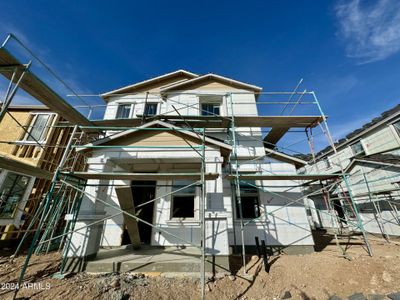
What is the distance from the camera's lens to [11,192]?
29.4ft

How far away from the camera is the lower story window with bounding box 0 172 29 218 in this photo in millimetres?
8539

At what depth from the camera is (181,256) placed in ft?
18.1

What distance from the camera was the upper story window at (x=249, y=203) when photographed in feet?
26.2

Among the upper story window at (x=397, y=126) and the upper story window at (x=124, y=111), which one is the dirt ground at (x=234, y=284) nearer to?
the upper story window at (x=124, y=111)

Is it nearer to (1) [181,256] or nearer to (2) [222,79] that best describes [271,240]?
(1) [181,256]

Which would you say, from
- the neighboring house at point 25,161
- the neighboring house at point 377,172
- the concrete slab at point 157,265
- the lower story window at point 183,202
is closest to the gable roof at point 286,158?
the neighboring house at point 377,172

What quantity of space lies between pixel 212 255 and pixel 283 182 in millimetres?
4994

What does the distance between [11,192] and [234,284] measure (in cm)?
1139

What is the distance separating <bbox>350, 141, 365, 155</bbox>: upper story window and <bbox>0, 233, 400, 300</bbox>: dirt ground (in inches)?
541

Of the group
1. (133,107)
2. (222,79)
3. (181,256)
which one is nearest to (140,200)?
(181,256)

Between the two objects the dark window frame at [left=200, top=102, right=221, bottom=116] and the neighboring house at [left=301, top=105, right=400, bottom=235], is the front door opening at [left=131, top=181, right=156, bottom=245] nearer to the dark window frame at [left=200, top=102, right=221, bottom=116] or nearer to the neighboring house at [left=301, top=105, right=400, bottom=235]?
the dark window frame at [left=200, top=102, right=221, bottom=116]

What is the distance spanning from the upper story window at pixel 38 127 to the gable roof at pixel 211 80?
7699 mm

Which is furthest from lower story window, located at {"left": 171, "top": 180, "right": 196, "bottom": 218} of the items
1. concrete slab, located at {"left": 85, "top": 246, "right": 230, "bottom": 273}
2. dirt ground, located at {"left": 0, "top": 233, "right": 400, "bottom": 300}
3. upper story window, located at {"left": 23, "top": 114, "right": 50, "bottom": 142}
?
upper story window, located at {"left": 23, "top": 114, "right": 50, "bottom": 142}

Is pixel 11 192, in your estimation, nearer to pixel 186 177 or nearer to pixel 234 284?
pixel 186 177
